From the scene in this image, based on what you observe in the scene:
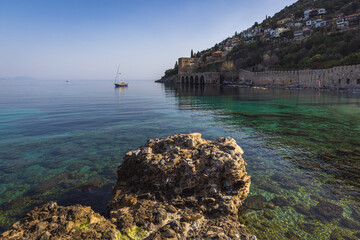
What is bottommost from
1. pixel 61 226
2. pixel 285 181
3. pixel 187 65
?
pixel 285 181

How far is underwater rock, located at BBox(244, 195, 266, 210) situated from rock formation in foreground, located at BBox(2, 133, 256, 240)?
1.44 ft

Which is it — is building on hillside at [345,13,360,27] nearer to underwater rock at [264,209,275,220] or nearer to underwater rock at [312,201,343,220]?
underwater rock at [312,201,343,220]

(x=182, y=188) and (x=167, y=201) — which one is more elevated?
(x=182, y=188)

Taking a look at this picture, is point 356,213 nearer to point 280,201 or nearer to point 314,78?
point 280,201

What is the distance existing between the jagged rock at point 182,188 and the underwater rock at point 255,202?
0.45 metres

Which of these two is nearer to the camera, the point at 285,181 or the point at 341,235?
the point at 341,235

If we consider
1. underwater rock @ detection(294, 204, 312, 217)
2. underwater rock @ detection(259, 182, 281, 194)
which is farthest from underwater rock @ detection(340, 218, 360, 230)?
underwater rock @ detection(259, 182, 281, 194)

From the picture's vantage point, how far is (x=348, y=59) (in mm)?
39438

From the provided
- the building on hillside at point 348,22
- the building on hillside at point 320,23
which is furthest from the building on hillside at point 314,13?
the building on hillside at point 348,22

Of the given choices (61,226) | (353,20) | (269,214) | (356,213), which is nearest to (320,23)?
(353,20)

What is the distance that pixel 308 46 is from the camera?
199ft

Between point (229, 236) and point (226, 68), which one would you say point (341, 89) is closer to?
point (229, 236)

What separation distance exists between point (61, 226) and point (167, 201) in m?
1.91

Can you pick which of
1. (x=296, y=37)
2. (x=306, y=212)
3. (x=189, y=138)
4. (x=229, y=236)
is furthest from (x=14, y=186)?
(x=296, y=37)
